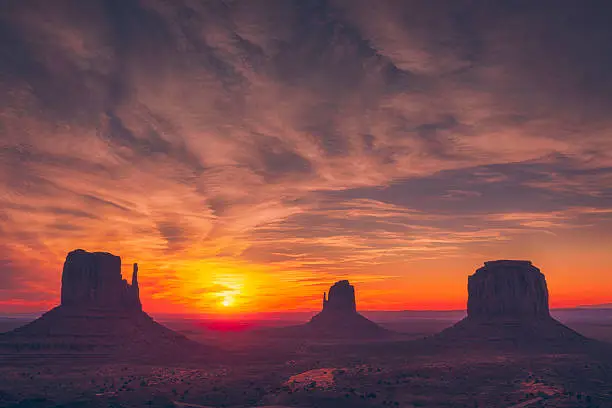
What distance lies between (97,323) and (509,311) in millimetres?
127208

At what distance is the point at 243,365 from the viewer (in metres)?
117

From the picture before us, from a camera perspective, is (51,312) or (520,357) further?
(51,312)

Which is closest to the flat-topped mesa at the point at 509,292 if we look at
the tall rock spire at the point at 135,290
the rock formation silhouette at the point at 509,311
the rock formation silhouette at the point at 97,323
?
the rock formation silhouette at the point at 509,311

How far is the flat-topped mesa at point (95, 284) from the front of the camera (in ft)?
458

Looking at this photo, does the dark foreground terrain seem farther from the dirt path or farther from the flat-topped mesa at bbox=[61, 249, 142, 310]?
the flat-topped mesa at bbox=[61, 249, 142, 310]

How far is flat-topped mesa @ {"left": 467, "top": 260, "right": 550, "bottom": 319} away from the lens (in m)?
158

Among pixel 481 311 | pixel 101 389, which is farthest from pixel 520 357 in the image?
pixel 101 389

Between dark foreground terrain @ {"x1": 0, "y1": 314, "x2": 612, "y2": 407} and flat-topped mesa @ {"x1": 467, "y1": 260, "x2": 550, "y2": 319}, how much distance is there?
24.4 meters

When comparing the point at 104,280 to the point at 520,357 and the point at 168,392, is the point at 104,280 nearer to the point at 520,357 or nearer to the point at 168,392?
the point at 168,392

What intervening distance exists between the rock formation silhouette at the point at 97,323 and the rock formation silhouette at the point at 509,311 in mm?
90421

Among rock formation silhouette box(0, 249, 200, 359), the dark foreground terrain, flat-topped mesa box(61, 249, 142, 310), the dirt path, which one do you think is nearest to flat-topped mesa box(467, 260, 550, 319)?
the dark foreground terrain

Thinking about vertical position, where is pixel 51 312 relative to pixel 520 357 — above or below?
above

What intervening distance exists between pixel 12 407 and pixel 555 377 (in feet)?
308

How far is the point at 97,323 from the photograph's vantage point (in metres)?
132
